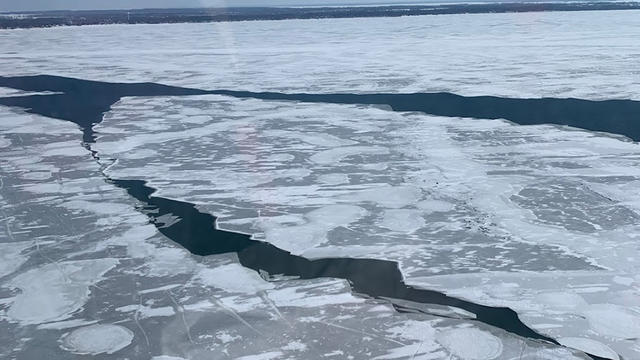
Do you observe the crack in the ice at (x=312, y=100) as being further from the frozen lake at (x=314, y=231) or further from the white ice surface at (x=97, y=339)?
the white ice surface at (x=97, y=339)

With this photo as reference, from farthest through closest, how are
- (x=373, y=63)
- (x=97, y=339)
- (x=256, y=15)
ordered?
(x=256, y=15)
(x=373, y=63)
(x=97, y=339)

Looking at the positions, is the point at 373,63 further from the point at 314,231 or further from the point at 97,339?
the point at 97,339

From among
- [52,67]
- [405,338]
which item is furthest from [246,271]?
[52,67]

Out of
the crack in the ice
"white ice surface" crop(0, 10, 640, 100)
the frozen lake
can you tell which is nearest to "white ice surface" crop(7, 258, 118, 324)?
the frozen lake

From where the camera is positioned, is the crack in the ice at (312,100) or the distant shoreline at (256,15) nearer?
the crack in the ice at (312,100)

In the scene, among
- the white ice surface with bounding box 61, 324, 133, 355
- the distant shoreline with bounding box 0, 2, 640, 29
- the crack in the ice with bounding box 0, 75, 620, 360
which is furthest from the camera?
the distant shoreline with bounding box 0, 2, 640, 29

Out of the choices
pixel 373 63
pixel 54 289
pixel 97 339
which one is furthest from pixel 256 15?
pixel 97 339

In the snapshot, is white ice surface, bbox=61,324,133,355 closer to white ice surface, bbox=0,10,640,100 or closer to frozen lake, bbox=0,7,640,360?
frozen lake, bbox=0,7,640,360

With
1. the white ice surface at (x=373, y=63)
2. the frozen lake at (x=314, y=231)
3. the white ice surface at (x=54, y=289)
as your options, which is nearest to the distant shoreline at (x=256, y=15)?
the white ice surface at (x=373, y=63)
